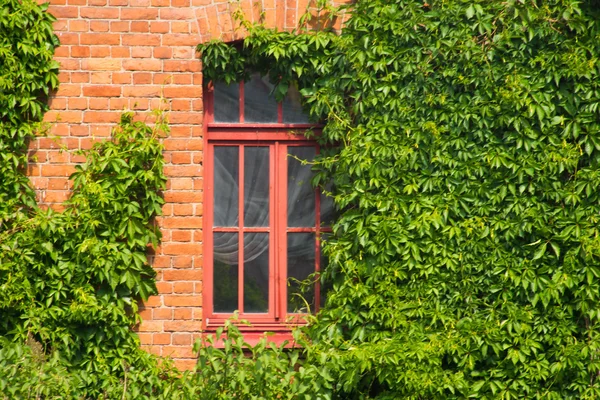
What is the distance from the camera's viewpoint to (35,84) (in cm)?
597

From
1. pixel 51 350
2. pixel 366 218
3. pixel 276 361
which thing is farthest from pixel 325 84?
pixel 51 350

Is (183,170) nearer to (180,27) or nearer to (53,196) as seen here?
(53,196)

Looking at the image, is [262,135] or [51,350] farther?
[262,135]

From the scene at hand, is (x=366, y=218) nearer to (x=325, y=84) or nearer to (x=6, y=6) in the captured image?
(x=325, y=84)

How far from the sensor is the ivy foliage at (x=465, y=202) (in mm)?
5777

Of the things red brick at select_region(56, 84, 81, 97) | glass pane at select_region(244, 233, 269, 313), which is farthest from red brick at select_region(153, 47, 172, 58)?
glass pane at select_region(244, 233, 269, 313)

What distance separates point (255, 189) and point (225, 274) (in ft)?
2.35

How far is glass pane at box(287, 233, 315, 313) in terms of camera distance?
6.32 metres

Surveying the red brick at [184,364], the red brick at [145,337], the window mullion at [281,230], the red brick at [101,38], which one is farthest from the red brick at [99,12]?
the red brick at [184,364]

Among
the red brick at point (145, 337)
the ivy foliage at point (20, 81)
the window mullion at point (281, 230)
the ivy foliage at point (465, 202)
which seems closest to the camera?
the ivy foliage at point (465, 202)

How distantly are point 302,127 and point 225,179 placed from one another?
2.43 ft

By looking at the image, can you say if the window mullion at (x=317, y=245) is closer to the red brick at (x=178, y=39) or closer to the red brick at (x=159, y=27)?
the red brick at (x=178, y=39)

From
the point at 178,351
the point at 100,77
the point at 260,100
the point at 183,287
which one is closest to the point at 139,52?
the point at 100,77

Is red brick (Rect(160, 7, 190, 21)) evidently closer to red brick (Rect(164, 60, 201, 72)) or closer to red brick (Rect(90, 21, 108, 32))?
red brick (Rect(164, 60, 201, 72))
